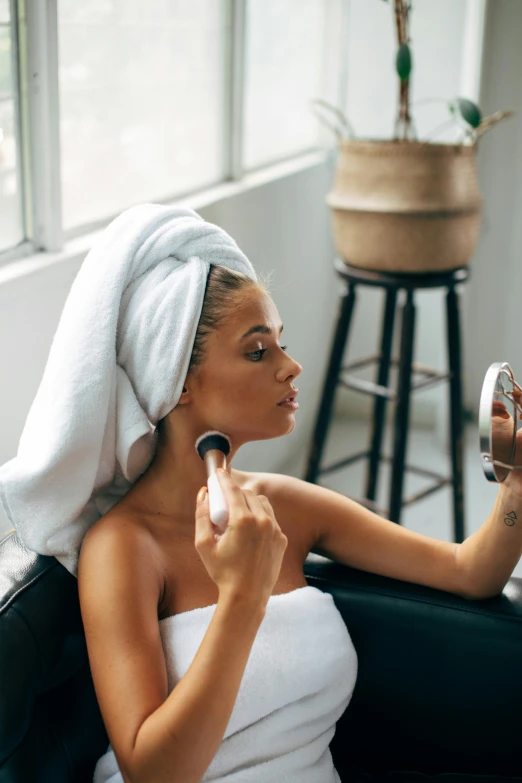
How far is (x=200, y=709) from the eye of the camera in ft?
3.02

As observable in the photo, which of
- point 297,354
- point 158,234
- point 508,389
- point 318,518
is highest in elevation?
point 158,234

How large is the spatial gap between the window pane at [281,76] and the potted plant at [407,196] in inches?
19.2

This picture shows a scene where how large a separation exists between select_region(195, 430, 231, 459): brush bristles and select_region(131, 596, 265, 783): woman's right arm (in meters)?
0.25

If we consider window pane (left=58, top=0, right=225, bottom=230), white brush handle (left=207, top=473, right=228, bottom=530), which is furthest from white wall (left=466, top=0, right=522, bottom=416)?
white brush handle (left=207, top=473, right=228, bottom=530)

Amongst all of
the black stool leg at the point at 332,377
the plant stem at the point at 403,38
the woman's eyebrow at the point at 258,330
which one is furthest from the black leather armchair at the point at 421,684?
the plant stem at the point at 403,38

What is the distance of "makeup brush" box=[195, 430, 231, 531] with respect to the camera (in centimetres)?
94

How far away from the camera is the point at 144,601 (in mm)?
1045

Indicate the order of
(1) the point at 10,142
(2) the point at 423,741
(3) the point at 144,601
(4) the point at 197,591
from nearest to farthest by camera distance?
1. (3) the point at 144,601
2. (4) the point at 197,591
3. (2) the point at 423,741
4. (1) the point at 10,142

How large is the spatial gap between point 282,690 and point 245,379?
0.38 meters

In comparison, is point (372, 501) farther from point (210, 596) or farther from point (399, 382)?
point (210, 596)

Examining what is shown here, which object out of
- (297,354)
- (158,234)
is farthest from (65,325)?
(297,354)

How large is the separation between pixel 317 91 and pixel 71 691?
2.54 meters

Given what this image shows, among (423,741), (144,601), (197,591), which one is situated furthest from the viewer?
(423,741)

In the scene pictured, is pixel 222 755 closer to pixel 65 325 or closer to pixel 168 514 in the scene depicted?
pixel 168 514
